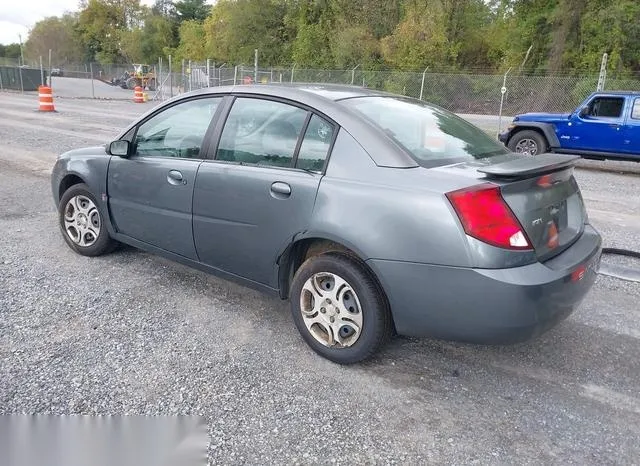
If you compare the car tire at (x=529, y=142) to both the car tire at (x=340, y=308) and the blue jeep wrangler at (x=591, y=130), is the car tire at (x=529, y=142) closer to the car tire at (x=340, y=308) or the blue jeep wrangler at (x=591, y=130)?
the blue jeep wrangler at (x=591, y=130)

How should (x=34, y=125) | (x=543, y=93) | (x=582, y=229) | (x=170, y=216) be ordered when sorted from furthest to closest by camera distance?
(x=543, y=93), (x=34, y=125), (x=170, y=216), (x=582, y=229)

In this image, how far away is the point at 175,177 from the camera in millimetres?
3719

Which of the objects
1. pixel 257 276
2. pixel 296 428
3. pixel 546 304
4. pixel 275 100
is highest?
pixel 275 100

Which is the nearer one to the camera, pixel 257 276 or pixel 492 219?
pixel 492 219

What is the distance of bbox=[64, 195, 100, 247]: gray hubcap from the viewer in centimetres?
452

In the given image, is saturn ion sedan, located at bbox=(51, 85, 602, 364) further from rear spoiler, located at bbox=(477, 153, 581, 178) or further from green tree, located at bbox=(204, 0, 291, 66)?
green tree, located at bbox=(204, 0, 291, 66)

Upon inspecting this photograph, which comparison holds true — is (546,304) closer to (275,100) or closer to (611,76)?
(275,100)

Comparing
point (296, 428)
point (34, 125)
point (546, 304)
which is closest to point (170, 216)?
point (296, 428)

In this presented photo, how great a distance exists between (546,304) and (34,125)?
52.0ft

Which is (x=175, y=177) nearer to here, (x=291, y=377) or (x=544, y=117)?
(x=291, y=377)

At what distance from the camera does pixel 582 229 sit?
3.26 m

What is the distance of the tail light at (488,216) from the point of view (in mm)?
2557

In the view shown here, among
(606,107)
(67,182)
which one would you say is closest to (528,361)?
(67,182)

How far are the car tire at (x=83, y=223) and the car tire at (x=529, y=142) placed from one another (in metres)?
9.61
